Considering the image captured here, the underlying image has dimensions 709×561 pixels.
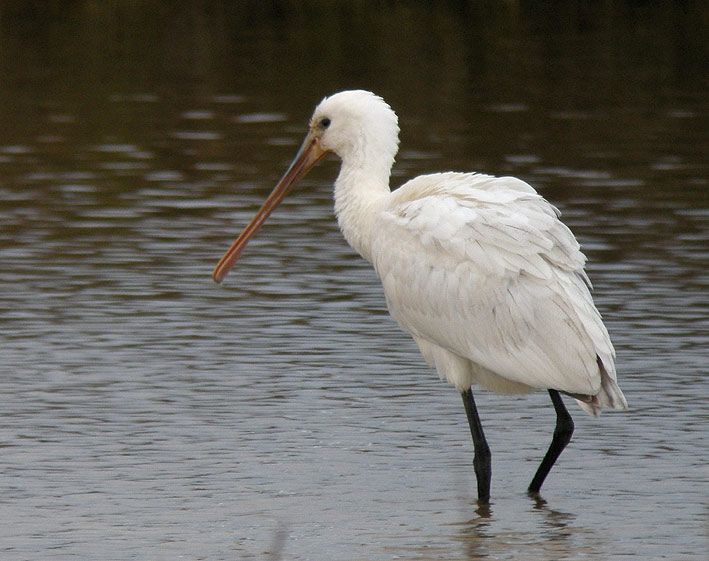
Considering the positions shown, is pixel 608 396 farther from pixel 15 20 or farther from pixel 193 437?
pixel 15 20

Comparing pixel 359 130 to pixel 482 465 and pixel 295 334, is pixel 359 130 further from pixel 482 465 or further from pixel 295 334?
pixel 295 334

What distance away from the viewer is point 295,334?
35.8 feet

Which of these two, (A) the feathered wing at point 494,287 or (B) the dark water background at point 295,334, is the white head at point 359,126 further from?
(B) the dark water background at point 295,334

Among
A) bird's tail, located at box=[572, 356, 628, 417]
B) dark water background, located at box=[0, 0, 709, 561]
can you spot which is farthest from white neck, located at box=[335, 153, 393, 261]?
bird's tail, located at box=[572, 356, 628, 417]

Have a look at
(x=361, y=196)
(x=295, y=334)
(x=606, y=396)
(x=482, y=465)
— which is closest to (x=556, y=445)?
(x=482, y=465)

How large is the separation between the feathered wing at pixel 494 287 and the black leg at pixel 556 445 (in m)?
0.21

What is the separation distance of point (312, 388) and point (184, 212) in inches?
206

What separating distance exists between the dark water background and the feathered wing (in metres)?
0.59

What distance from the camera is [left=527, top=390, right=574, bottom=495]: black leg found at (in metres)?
7.91

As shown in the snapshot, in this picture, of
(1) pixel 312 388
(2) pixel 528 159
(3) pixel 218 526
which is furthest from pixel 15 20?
(3) pixel 218 526

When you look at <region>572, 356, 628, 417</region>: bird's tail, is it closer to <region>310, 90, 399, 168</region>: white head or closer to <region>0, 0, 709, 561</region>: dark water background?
<region>0, 0, 709, 561</region>: dark water background

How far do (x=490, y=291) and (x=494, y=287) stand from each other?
28 mm

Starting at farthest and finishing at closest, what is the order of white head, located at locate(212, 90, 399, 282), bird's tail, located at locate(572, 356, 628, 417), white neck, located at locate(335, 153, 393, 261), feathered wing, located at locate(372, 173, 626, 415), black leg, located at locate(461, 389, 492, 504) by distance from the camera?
white head, located at locate(212, 90, 399, 282)
white neck, located at locate(335, 153, 393, 261)
black leg, located at locate(461, 389, 492, 504)
feathered wing, located at locate(372, 173, 626, 415)
bird's tail, located at locate(572, 356, 628, 417)

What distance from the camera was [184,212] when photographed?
14695mm
